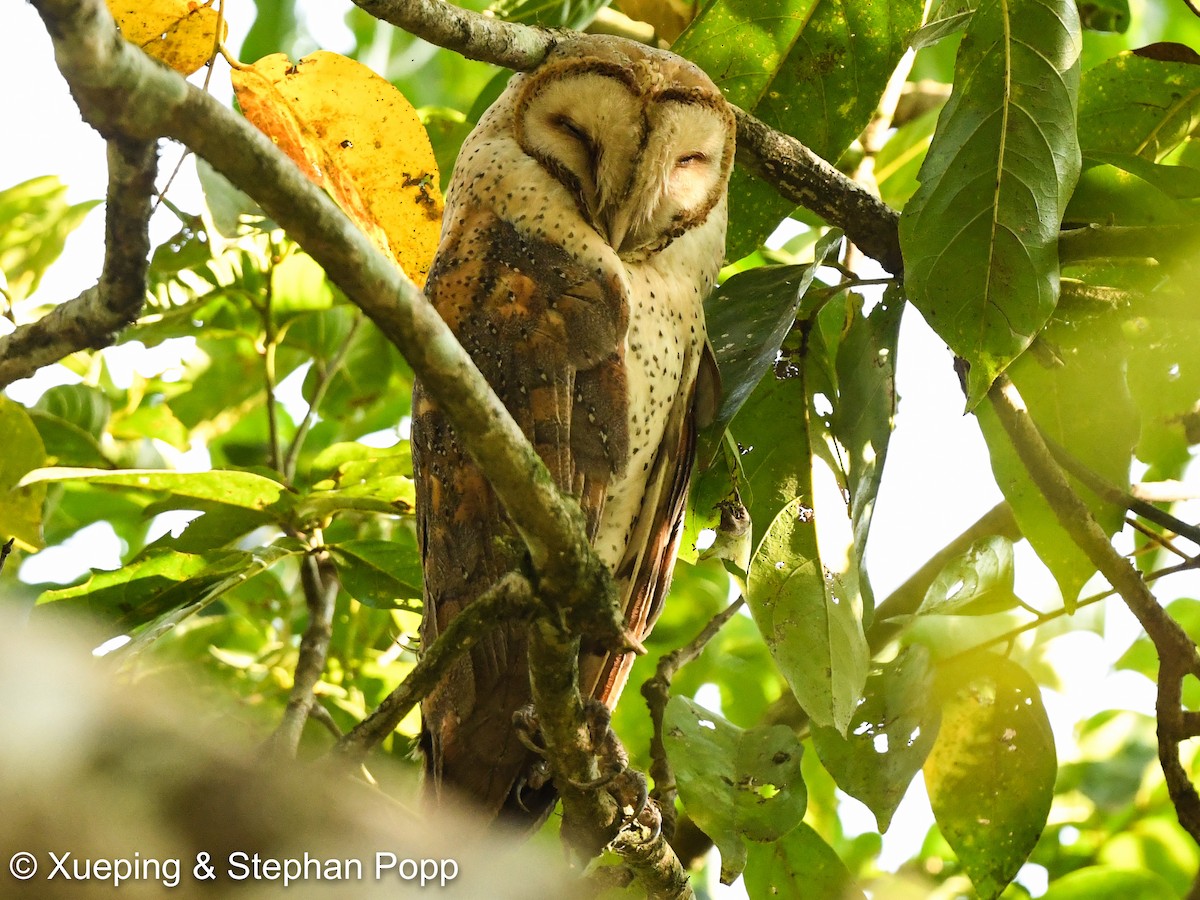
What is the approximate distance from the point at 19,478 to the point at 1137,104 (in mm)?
2267

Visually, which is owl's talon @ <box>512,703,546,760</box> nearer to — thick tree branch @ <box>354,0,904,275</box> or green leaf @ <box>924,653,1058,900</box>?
green leaf @ <box>924,653,1058,900</box>

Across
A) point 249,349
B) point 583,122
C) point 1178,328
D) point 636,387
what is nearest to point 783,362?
point 636,387

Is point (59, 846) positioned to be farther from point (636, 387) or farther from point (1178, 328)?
point (1178, 328)

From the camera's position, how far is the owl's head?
2211 millimetres

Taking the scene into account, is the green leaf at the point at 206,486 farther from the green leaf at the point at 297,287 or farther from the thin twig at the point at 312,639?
the green leaf at the point at 297,287

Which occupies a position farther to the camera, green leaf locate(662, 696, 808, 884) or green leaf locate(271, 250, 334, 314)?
green leaf locate(271, 250, 334, 314)

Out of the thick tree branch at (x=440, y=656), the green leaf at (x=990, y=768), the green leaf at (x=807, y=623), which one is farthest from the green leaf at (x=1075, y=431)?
the thick tree branch at (x=440, y=656)

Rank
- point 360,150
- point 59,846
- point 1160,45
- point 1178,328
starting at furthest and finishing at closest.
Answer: point 1178,328
point 1160,45
point 360,150
point 59,846

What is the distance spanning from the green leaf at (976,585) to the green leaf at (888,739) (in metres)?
0.11

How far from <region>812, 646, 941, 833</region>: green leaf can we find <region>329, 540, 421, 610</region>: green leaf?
3.00 ft

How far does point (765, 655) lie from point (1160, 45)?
208 cm

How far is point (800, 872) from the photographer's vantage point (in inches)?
93.5

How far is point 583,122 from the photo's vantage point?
7.47 ft

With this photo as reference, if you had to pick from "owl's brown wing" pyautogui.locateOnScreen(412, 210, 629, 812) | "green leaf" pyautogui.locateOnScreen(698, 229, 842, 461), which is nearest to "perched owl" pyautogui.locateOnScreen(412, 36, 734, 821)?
"owl's brown wing" pyautogui.locateOnScreen(412, 210, 629, 812)
